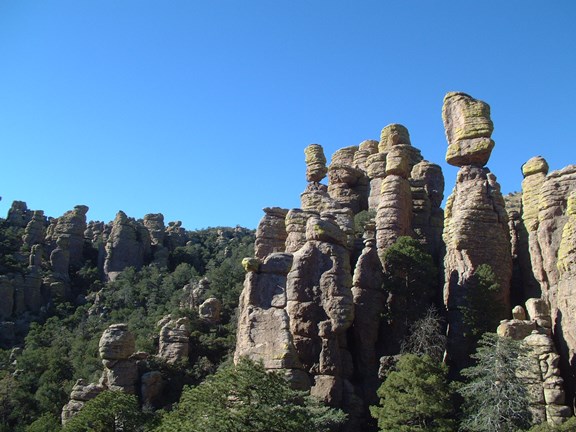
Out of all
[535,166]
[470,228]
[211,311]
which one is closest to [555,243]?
[470,228]

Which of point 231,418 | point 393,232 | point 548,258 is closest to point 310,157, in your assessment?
point 393,232

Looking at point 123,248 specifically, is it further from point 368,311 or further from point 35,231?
point 368,311

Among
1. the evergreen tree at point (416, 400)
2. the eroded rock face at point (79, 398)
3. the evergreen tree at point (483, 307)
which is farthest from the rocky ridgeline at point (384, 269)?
the eroded rock face at point (79, 398)

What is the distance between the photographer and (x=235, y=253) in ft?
208

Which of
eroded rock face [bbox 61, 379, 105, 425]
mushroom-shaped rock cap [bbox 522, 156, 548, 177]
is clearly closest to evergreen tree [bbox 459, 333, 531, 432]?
mushroom-shaped rock cap [bbox 522, 156, 548, 177]

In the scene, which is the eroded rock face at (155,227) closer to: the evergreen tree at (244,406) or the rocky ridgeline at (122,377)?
the rocky ridgeline at (122,377)

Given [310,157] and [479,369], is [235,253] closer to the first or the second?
[310,157]

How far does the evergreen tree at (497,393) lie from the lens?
22.2 m

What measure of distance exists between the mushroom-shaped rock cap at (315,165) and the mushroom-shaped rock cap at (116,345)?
1633 cm

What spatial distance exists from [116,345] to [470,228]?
57.1 feet

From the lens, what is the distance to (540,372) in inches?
913

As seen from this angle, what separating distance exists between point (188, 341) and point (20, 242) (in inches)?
1544

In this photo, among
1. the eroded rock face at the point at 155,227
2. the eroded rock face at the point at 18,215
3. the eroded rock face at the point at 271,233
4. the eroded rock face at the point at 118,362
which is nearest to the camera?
the eroded rock face at the point at 118,362

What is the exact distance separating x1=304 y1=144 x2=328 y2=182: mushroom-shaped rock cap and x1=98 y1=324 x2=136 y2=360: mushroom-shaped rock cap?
16326 millimetres
